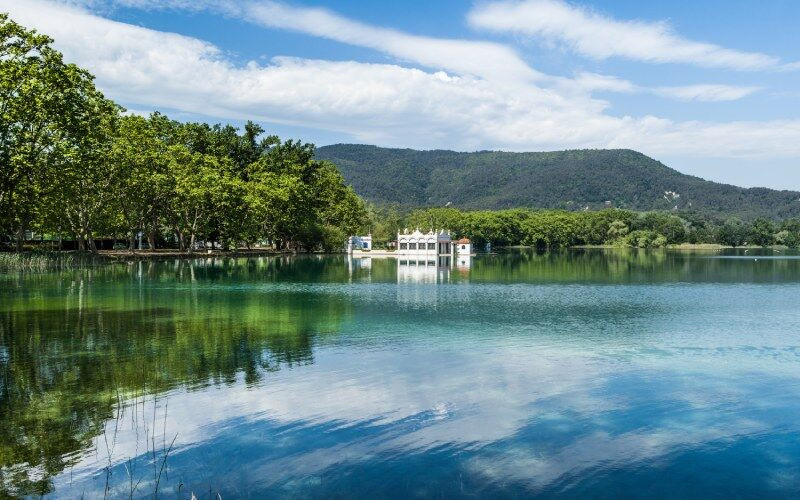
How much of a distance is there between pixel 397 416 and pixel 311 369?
5.62 meters

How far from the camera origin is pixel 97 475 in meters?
11.7

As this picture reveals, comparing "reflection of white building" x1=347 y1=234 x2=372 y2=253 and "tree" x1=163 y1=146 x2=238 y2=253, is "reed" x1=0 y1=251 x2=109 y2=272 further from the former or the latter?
"reflection of white building" x1=347 y1=234 x2=372 y2=253

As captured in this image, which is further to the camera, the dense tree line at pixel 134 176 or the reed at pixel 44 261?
the reed at pixel 44 261

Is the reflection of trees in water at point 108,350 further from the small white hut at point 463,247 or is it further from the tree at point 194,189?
the small white hut at point 463,247

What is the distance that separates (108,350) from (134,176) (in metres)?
56.8

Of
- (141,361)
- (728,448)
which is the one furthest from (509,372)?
(141,361)

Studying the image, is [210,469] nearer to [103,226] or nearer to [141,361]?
[141,361]

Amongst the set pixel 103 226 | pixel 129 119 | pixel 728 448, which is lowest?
pixel 728 448

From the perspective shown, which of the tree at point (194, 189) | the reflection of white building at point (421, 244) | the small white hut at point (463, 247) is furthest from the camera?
the small white hut at point (463, 247)

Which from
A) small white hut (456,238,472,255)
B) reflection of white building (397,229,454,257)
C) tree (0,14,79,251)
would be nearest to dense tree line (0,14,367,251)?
tree (0,14,79,251)

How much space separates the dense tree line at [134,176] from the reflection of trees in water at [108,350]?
13.6 meters

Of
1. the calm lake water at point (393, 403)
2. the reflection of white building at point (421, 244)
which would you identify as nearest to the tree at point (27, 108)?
the calm lake water at point (393, 403)

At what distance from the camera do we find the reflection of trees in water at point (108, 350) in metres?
13.7

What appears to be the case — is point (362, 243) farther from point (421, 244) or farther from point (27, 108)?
point (27, 108)
